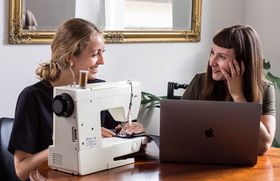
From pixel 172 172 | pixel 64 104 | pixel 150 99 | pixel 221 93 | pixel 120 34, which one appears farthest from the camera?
pixel 150 99

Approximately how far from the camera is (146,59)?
310cm

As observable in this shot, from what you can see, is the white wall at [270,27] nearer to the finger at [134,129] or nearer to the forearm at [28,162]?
the finger at [134,129]

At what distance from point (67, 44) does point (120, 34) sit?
0.81 metres

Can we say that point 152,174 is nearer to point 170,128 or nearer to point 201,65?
point 170,128

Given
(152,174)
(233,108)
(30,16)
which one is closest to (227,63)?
(233,108)

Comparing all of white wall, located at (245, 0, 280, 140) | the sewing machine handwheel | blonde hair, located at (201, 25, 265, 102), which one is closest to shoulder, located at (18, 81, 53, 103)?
the sewing machine handwheel

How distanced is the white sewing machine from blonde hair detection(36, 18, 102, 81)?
380 millimetres

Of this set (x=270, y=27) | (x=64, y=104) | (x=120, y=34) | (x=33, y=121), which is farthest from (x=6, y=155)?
(x=270, y=27)

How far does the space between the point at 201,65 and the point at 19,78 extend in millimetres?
1265

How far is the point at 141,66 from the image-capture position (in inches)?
121

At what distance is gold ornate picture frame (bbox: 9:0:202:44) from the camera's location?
2.51 m

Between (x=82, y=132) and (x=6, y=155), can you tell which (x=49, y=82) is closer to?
(x=6, y=155)

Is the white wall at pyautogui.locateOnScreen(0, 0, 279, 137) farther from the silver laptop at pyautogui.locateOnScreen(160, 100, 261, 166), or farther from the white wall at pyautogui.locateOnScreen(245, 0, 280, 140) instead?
the silver laptop at pyautogui.locateOnScreen(160, 100, 261, 166)

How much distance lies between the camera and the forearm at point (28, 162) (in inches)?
78.0
